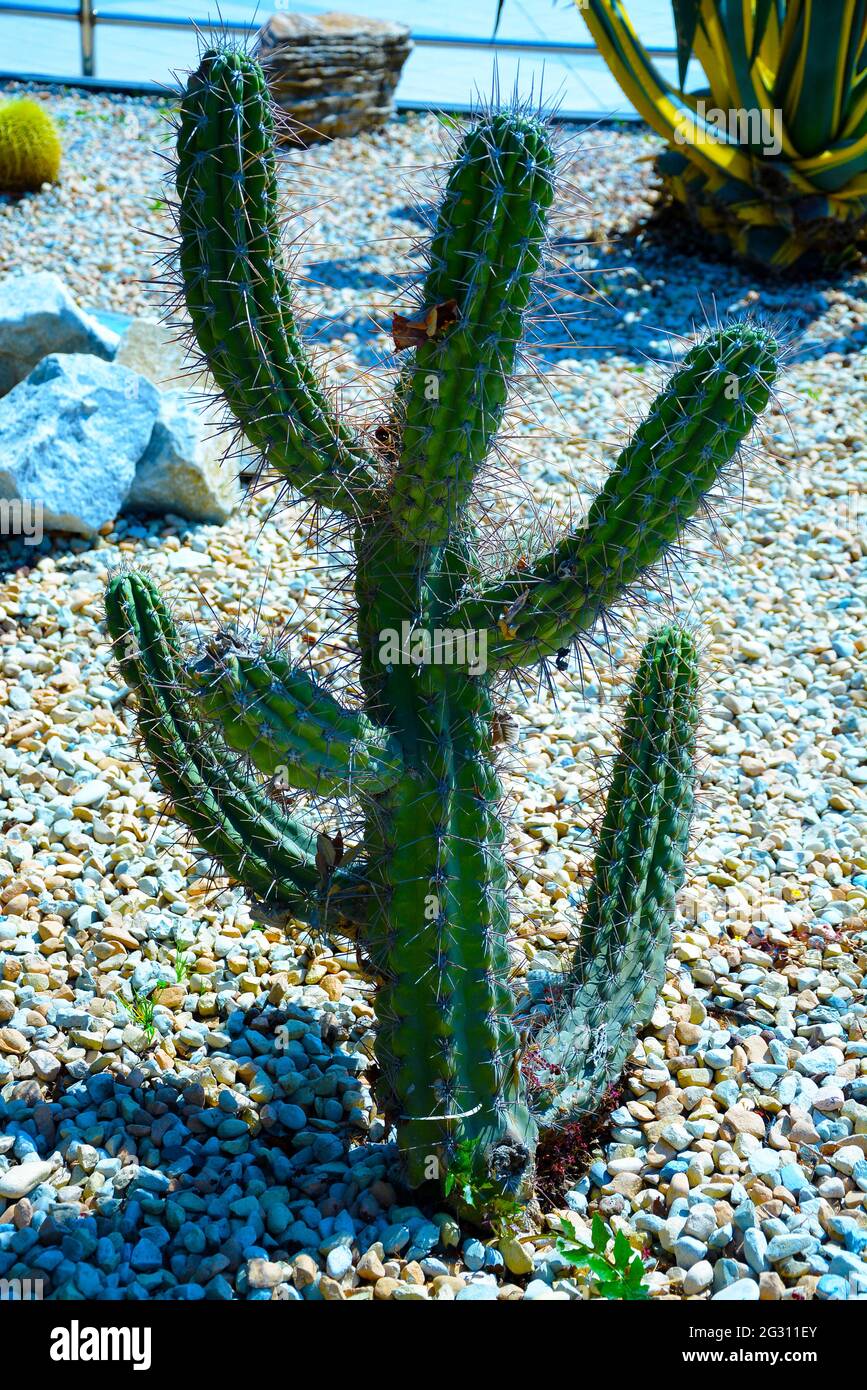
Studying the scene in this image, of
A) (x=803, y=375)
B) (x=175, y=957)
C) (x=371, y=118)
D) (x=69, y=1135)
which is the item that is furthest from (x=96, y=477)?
(x=371, y=118)

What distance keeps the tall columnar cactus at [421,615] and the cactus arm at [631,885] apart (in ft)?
0.17

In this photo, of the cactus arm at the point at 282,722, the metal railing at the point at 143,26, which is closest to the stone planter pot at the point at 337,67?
the metal railing at the point at 143,26

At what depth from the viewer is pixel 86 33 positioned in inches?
432

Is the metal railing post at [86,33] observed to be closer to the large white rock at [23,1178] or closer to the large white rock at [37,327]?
the large white rock at [37,327]

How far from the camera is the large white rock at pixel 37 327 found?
540cm

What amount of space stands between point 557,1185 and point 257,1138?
63 cm

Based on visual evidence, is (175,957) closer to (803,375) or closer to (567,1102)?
(567,1102)

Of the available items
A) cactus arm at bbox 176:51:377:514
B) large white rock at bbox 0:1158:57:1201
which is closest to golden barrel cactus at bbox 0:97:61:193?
cactus arm at bbox 176:51:377:514

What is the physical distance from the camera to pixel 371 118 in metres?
10.2

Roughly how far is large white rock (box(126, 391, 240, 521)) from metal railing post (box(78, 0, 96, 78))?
758 centimetres

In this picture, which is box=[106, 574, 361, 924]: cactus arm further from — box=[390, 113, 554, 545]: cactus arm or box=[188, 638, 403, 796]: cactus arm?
box=[390, 113, 554, 545]: cactus arm

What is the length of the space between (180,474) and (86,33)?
806 cm

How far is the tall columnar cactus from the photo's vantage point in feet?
6.24

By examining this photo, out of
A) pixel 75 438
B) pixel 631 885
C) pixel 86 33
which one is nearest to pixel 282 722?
pixel 631 885
